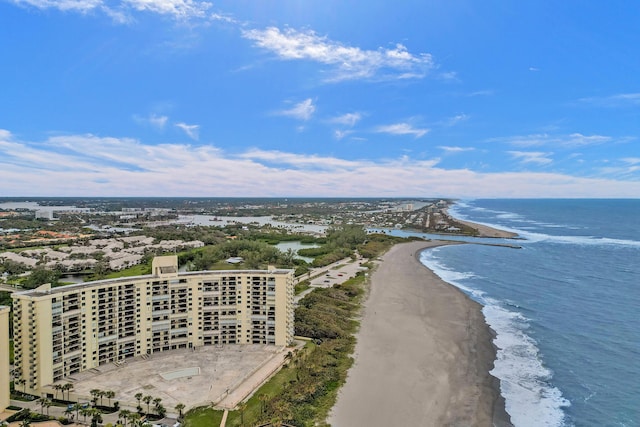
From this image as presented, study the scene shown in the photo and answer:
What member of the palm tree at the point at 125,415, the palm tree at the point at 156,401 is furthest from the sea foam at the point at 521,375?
the palm tree at the point at 125,415

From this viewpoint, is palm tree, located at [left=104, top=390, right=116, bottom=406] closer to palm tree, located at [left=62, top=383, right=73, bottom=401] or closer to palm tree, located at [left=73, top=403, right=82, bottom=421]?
palm tree, located at [left=73, top=403, right=82, bottom=421]

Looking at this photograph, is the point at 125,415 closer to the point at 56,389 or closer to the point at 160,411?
the point at 160,411

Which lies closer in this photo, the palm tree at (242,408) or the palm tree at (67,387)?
the palm tree at (242,408)

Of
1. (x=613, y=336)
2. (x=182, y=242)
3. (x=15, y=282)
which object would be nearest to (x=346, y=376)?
(x=613, y=336)

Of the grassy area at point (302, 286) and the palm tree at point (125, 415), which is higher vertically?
the grassy area at point (302, 286)

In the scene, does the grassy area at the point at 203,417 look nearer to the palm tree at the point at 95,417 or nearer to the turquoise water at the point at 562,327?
the palm tree at the point at 95,417

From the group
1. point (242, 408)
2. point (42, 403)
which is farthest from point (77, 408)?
point (242, 408)

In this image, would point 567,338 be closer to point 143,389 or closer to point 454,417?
point 454,417

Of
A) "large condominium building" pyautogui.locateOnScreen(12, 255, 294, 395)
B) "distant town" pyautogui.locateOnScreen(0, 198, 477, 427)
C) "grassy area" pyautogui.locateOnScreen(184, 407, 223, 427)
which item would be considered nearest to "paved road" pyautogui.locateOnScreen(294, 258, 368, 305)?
"distant town" pyautogui.locateOnScreen(0, 198, 477, 427)
